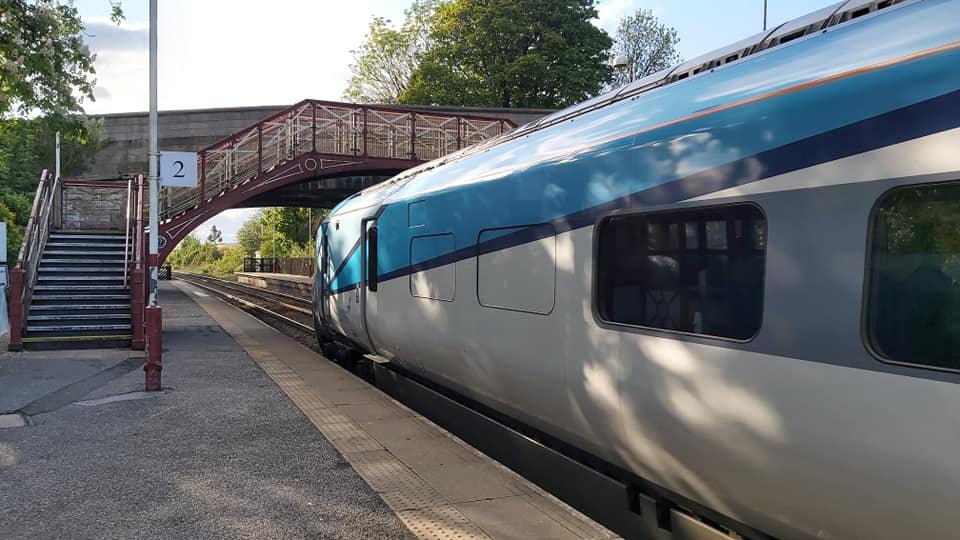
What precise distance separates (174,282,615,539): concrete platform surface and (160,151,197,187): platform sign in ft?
11.4

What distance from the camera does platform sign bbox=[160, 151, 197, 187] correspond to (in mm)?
9984

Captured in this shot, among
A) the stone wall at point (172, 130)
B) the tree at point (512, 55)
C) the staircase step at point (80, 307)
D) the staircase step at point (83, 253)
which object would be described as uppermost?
the tree at point (512, 55)

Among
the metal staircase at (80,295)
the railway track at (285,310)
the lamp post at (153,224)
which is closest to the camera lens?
the lamp post at (153,224)

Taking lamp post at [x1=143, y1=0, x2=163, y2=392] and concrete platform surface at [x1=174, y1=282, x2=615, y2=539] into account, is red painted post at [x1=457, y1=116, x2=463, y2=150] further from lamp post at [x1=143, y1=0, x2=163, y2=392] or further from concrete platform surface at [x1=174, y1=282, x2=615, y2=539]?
concrete platform surface at [x1=174, y1=282, x2=615, y2=539]

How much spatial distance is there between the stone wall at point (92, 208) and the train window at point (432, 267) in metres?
12.6

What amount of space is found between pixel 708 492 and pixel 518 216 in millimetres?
2472

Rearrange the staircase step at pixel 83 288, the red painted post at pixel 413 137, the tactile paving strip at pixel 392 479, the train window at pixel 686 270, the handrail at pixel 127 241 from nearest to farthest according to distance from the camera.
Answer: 1. the train window at pixel 686 270
2. the tactile paving strip at pixel 392 479
3. the staircase step at pixel 83 288
4. the handrail at pixel 127 241
5. the red painted post at pixel 413 137

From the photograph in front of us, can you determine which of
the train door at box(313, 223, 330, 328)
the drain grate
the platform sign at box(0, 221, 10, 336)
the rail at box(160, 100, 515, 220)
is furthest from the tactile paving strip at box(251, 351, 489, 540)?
the rail at box(160, 100, 515, 220)

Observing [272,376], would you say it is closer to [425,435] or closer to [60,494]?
[425,435]

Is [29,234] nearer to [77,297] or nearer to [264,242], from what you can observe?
[77,297]

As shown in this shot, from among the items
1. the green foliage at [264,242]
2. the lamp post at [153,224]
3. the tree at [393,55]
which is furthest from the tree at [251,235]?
the lamp post at [153,224]

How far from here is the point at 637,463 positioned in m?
3.98

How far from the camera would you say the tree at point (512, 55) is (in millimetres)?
43312

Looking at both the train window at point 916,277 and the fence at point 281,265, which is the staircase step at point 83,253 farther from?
the fence at point 281,265
